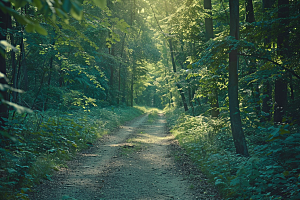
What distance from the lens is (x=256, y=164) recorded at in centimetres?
484

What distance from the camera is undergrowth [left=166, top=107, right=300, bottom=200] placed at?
12.8 ft

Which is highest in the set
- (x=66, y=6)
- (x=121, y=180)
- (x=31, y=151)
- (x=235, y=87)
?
(x=66, y=6)

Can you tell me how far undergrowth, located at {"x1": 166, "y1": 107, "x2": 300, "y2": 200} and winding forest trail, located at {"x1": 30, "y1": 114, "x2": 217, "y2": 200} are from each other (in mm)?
629

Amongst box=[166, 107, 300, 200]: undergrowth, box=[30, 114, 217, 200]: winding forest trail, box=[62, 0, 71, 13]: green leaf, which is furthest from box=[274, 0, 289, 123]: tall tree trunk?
box=[62, 0, 71, 13]: green leaf

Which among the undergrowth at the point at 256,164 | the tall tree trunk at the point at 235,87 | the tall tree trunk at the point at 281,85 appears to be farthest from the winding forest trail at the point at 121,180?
the tall tree trunk at the point at 281,85

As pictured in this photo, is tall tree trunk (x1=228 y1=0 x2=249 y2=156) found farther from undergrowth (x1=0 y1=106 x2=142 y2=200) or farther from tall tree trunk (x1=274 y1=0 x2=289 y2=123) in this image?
undergrowth (x1=0 y1=106 x2=142 y2=200)

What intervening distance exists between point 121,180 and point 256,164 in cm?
361

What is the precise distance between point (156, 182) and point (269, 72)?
15.3ft

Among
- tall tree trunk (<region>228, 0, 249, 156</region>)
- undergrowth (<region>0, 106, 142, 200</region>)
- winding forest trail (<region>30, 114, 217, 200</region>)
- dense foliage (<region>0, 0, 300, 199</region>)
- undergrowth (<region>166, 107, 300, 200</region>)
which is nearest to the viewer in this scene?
undergrowth (<region>166, 107, 300, 200</region>)

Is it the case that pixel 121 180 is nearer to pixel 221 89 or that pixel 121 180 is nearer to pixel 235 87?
pixel 235 87

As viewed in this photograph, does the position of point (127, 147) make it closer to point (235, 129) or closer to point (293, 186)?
point (235, 129)

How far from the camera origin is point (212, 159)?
6.61 m

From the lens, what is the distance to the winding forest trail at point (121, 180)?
5004 millimetres

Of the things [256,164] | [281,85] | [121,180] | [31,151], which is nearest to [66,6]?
[256,164]
